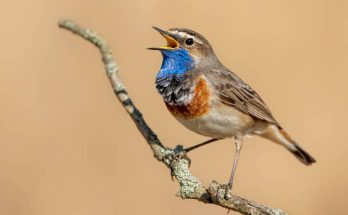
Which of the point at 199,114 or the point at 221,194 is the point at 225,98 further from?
the point at 221,194

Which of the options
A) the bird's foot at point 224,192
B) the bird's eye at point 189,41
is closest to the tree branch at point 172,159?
the bird's foot at point 224,192

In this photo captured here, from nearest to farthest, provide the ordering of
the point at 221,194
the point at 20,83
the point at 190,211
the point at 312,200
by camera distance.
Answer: the point at 221,194, the point at 190,211, the point at 312,200, the point at 20,83

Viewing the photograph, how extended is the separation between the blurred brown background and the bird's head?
2.61m

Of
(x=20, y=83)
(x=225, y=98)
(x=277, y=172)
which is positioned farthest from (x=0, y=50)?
Result: (x=225, y=98)

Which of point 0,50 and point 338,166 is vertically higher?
point 0,50

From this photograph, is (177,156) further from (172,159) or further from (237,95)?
(237,95)

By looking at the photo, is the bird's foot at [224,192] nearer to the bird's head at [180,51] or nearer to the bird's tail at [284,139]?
the bird's head at [180,51]

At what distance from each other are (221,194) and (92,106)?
5.33 meters

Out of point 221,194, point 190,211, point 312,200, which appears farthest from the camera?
point 312,200

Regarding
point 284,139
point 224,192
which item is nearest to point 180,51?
point 284,139

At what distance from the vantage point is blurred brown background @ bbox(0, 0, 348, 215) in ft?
34.5

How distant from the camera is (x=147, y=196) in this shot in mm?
10406

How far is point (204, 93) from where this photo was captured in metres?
7.80

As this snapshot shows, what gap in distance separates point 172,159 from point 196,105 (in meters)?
0.81
